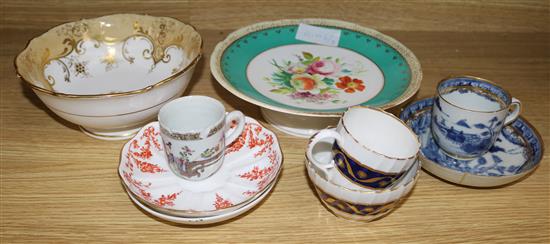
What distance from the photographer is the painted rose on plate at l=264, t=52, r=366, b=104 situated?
97cm

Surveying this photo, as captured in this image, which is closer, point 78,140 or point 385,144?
point 385,144

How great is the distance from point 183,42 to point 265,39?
0.19m

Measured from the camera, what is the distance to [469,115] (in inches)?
31.5

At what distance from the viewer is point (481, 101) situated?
2.93 ft

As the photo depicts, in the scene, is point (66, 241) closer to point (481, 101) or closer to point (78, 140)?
point (78, 140)

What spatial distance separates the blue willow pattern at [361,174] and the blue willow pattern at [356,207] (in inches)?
1.1

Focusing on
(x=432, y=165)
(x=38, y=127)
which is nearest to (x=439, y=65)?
(x=432, y=165)

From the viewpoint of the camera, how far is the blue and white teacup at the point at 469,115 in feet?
2.64

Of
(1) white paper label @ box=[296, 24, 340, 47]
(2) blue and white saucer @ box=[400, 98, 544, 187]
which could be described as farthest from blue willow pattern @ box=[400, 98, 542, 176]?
(1) white paper label @ box=[296, 24, 340, 47]

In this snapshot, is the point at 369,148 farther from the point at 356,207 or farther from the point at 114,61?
the point at 114,61

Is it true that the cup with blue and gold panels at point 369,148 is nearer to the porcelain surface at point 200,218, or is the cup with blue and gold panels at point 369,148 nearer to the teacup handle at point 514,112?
the porcelain surface at point 200,218

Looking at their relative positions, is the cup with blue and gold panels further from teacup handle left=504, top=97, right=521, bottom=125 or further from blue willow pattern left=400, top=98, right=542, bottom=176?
teacup handle left=504, top=97, right=521, bottom=125

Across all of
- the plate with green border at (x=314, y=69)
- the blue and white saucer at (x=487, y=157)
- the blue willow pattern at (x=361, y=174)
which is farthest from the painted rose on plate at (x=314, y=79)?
the blue willow pattern at (x=361, y=174)

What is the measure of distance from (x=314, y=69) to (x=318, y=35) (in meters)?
0.12
